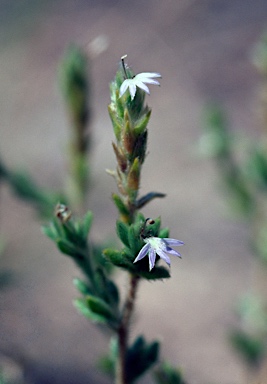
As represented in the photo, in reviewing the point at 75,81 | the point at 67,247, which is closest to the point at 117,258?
the point at 67,247

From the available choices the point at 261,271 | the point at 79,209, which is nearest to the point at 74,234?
the point at 79,209

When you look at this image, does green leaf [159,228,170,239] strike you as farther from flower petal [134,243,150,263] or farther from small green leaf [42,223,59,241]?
small green leaf [42,223,59,241]

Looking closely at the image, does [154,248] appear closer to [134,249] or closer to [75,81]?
[134,249]

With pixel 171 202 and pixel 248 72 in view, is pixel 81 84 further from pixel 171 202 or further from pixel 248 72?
pixel 248 72

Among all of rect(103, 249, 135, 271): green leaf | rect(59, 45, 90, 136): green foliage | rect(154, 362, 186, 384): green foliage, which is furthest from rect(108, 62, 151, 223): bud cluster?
rect(59, 45, 90, 136): green foliage

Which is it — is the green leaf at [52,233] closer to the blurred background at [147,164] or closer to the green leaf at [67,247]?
the green leaf at [67,247]

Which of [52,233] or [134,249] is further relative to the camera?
[52,233]
